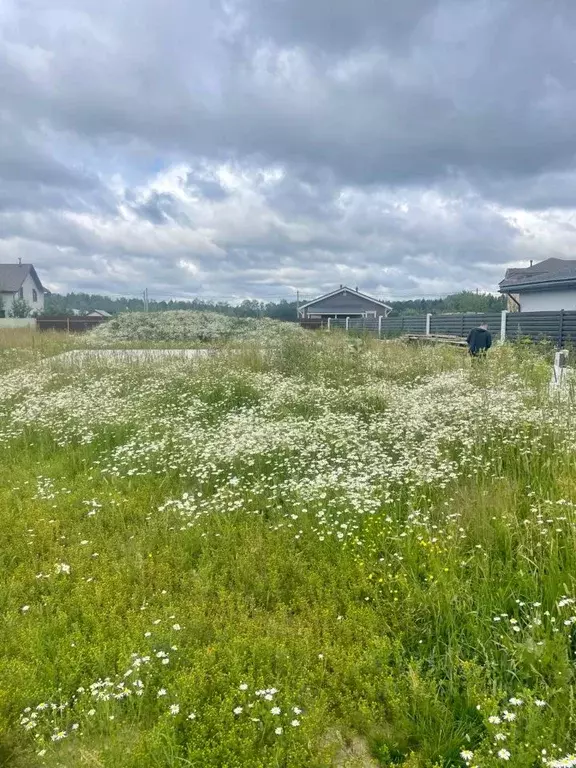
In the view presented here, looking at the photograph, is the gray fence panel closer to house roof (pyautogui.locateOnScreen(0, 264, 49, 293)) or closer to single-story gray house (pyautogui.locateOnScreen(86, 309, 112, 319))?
single-story gray house (pyautogui.locateOnScreen(86, 309, 112, 319))

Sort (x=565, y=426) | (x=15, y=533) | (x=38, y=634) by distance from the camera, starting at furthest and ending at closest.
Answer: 1. (x=565, y=426)
2. (x=15, y=533)
3. (x=38, y=634)

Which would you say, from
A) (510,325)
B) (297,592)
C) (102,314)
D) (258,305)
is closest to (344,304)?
(258,305)

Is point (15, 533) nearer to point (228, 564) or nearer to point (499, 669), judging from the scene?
point (228, 564)

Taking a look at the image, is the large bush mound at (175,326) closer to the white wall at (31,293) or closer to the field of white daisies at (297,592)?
the field of white daisies at (297,592)

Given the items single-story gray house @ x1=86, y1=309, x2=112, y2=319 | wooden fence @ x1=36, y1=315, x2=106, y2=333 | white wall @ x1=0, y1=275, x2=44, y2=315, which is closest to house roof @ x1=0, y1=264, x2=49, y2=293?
white wall @ x1=0, y1=275, x2=44, y2=315

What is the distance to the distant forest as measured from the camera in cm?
3014

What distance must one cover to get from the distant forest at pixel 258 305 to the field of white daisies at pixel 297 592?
23578mm

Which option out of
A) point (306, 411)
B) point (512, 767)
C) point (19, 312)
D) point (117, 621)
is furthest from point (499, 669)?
point (19, 312)

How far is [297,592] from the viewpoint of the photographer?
3145 mm

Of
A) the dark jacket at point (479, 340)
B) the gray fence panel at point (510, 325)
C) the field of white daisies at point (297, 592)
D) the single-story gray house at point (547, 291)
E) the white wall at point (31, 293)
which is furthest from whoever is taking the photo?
the white wall at point (31, 293)

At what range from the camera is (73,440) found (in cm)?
645

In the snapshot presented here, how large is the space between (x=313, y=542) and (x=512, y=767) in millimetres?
1957

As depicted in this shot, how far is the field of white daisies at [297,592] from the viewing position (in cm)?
211

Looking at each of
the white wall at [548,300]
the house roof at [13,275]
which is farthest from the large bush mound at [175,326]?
the house roof at [13,275]
